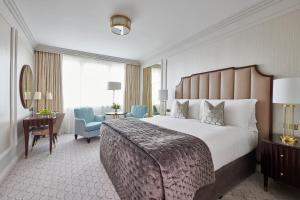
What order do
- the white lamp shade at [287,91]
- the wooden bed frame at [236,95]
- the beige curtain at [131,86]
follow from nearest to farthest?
the white lamp shade at [287,91]
the wooden bed frame at [236,95]
the beige curtain at [131,86]

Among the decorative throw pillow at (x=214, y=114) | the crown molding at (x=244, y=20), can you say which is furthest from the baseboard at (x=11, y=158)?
the crown molding at (x=244, y=20)

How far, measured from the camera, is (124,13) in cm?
272

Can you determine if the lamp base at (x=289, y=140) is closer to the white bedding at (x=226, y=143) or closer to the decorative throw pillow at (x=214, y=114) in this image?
the white bedding at (x=226, y=143)

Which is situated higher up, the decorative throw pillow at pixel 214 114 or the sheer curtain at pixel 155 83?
the sheer curtain at pixel 155 83

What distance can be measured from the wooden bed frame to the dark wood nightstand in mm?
286

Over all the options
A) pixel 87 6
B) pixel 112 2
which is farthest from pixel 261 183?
pixel 87 6

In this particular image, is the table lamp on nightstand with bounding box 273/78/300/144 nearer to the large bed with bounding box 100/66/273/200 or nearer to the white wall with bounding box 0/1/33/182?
the large bed with bounding box 100/66/273/200

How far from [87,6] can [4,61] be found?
1.61 metres

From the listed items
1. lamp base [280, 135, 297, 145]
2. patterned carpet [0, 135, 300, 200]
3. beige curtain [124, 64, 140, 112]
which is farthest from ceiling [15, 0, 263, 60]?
patterned carpet [0, 135, 300, 200]

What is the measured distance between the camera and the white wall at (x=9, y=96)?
2.37 meters

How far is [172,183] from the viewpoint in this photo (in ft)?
4.13

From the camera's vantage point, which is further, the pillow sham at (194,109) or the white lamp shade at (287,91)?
the pillow sham at (194,109)

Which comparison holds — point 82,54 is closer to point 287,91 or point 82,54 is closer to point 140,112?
point 140,112

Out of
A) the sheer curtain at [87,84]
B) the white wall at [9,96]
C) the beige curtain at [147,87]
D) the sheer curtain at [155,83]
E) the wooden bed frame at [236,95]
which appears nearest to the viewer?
the wooden bed frame at [236,95]
